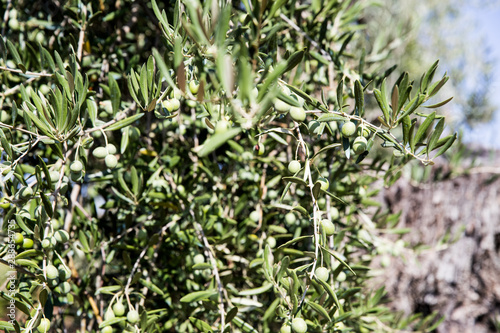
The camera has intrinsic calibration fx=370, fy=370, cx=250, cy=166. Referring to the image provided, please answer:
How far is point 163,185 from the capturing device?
79cm

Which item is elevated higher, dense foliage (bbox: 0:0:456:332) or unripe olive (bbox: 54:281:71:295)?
dense foliage (bbox: 0:0:456:332)

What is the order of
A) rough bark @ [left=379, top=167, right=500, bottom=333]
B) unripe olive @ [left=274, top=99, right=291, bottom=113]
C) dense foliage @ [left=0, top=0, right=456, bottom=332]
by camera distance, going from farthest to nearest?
rough bark @ [left=379, top=167, right=500, bottom=333] < dense foliage @ [left=0, top=0, right=456, bottom=332] < unripe olive @ [left=274, top=99, right=291, bottom=113]

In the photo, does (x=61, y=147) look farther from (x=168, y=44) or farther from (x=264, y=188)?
(x=264, y=188)

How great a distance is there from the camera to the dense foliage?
615mm

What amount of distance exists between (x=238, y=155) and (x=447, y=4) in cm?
621

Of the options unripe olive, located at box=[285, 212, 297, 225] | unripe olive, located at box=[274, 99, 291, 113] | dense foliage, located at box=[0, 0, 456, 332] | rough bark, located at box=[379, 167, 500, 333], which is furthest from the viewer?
rough bark, located at box=[379, 167, 500, 333]

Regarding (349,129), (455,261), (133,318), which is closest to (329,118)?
(349,129)

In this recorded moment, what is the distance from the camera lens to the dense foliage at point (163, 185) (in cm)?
62

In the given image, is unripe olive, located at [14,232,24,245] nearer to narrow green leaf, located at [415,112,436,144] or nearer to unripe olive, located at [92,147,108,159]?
unripe olive, located at [92,147,108,159]

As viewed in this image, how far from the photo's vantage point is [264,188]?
0.87 meters

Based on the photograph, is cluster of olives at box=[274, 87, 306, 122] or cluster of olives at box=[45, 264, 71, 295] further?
cluster of olives at box=[45, 264, 71, 295]

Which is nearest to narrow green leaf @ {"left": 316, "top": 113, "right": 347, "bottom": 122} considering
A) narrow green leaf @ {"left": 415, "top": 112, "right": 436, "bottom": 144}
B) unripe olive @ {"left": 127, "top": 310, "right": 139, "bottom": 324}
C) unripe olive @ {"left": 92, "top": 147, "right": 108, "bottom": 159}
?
narrow green leaf @ {"left": 415, "top": 112, "right": 436, "bottom": 144}

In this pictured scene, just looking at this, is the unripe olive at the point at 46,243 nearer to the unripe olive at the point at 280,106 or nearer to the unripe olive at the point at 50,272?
the unripe olive at the point at 50,272

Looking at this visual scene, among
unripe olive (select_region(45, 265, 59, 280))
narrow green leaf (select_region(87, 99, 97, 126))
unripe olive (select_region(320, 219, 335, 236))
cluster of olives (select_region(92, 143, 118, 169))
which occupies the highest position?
narrow green leaf (select_region(87, 99, 97, 126))
